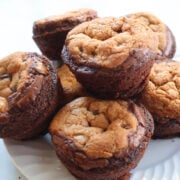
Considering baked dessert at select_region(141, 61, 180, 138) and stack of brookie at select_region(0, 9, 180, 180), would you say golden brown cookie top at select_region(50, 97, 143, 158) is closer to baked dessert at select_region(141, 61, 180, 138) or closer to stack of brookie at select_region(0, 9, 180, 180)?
stack of brookie at select_region(0, 9, 180, 180)

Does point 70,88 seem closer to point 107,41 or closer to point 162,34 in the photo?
point 107,41

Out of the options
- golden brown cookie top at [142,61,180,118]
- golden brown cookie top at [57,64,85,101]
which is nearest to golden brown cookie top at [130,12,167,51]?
golden brown cookie top at [142,61,180,118]

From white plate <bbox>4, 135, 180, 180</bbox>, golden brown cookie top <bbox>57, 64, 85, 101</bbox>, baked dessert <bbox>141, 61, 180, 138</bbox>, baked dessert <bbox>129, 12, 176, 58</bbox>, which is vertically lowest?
white plate <bbox>4, 135, 180, 180</bbox>

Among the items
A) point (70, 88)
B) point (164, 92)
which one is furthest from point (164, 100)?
point (70, 88)

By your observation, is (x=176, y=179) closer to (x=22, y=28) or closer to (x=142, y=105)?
(x=142, y=105)

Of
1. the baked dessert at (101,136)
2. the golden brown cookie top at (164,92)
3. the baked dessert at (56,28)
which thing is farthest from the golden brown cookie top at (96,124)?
the baked dessert at (56,28)

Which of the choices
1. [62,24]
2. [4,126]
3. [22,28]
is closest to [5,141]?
[4,126]
